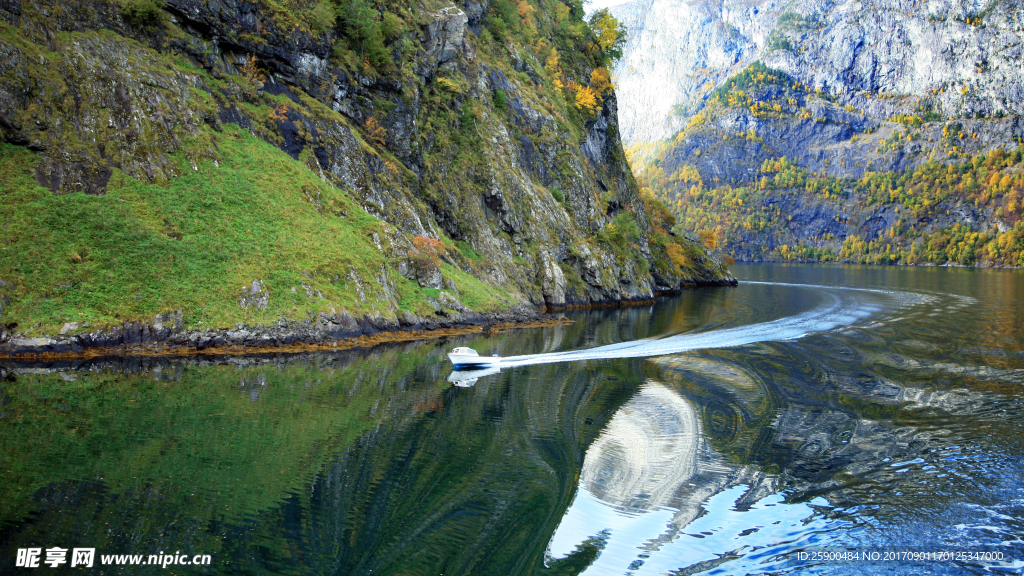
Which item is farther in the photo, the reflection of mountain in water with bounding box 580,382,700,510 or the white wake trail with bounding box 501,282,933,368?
the white wake trail with bounding box 501,282,933,368

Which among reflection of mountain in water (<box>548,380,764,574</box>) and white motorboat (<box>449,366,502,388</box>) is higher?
reflection of mountain in water (<box>548,380,764,574</box>)

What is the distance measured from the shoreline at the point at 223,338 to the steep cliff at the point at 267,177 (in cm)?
15

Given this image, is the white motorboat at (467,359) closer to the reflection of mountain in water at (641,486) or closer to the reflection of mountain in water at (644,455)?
the reflection of mountain in water at (644,455)

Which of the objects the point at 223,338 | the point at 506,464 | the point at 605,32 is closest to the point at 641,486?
the point at 506,464

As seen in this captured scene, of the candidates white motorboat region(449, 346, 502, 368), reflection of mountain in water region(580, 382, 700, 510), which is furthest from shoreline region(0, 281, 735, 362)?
reflection of mountain in water region(580, 382, 700, 510)

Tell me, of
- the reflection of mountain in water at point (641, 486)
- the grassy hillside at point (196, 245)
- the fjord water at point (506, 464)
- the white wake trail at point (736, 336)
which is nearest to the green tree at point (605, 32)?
the white wake trail at point (736, 336)

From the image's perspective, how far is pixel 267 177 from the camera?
121ft

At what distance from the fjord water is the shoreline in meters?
1.66

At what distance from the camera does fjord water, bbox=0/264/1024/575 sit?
444 inches

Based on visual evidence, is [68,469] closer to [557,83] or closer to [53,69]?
[53,69]

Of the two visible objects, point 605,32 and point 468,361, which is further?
point 605,32

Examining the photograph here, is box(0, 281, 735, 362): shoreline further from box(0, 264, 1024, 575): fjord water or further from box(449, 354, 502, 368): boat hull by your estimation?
box(449, 354, 502, 368): boat hull

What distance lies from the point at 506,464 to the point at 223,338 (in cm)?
1984

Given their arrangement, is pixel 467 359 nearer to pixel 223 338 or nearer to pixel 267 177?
pixel 223 338
